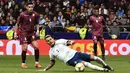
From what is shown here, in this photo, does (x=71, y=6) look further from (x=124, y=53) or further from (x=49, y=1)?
(x=124, y=53)

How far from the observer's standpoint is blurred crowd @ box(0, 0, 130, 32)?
27531 millimetres

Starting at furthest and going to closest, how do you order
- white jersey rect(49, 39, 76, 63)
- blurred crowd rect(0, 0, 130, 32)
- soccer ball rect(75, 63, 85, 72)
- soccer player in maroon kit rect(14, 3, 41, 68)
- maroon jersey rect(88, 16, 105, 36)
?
blurred crowd rect(0, 0, 130, 32)
maroon jersey rect(88, 16, 105, 36)
soccer player in maroon kit rect(14, 3, 41, 68)
white jersey rect(49, 39, 76, 63)
soccer ball rect(75, 63, 85, 72)

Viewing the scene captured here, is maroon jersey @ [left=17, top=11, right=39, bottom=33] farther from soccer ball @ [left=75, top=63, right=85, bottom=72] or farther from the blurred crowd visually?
the blurred crowd

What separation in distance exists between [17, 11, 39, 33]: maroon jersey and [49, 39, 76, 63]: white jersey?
2963mm

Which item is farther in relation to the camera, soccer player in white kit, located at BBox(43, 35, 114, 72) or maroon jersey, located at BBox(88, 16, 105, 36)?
maroon jersey, located at BBox(88, 16, 105, 36)

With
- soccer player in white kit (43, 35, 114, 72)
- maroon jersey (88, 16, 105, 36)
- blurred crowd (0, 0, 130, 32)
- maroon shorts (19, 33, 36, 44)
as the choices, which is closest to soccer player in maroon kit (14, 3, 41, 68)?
maroon shorts (19, 33, 36, 44)

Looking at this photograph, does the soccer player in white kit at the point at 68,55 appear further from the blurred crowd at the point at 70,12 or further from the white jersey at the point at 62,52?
the blurred crowd at the point at 70,12

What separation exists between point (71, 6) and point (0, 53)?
6.71 metres

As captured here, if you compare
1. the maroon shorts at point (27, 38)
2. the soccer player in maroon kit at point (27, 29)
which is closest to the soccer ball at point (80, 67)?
the soccer player in maroon kit at point (27, 29)

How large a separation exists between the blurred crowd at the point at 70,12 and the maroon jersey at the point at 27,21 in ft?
31.8

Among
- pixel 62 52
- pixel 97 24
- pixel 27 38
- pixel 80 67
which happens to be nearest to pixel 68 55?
pixel 62 52

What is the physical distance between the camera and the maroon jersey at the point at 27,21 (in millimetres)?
16453

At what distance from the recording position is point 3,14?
29969 millimetres

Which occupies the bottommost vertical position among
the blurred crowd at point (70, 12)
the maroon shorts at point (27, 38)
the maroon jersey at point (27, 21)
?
the blurred crowd at point (70, 12)
